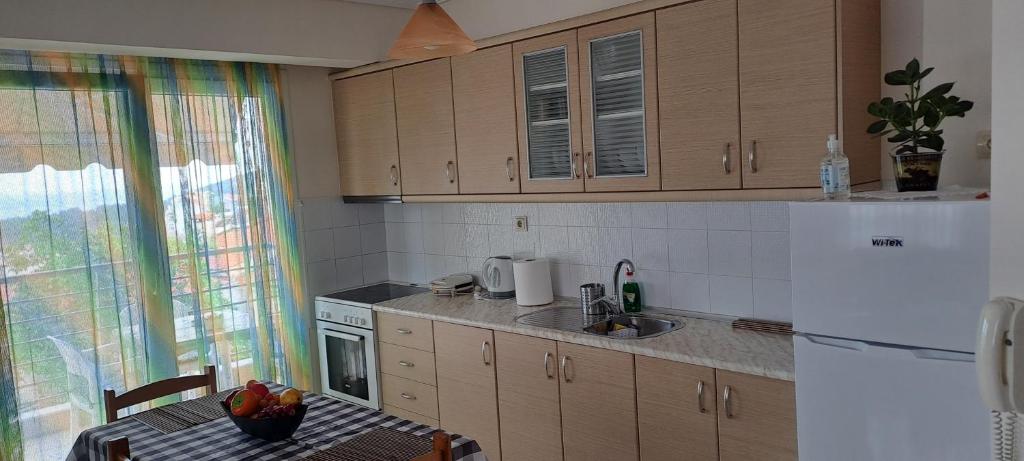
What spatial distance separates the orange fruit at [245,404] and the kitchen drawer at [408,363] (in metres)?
1.40

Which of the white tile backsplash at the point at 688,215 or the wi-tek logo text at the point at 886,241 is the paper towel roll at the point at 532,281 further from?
the wi-tek logo text at the point at 886,241

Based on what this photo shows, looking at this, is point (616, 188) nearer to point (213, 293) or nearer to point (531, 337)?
point (531, 337)

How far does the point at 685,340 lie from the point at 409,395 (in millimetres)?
1638

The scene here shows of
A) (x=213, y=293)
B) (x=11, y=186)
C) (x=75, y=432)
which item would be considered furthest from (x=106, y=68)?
(x=75, y=432)

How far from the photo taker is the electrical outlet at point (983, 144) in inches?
92.0

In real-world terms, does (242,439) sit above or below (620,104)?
below

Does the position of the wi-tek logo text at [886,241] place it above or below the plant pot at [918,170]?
below

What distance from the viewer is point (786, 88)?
2.52 m

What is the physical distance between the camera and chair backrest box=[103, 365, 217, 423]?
2.74 m

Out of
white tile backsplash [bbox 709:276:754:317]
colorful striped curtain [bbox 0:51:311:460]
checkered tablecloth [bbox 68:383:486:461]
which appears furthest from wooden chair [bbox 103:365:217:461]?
white tile backsplash [bbox 709:276:754:317]

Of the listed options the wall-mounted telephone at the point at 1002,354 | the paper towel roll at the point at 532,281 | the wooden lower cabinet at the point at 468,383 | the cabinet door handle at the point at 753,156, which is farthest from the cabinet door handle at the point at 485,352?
the wall-mounted telephone at the point at 1002,354

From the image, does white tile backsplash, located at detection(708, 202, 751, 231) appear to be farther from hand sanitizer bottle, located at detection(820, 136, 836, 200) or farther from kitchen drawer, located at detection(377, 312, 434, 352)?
kitchen drawer, located at detection(377, 312, 434, 352)

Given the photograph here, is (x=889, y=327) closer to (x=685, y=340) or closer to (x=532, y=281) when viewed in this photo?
(x=685, y=340)

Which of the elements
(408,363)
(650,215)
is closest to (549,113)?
(650,215)
